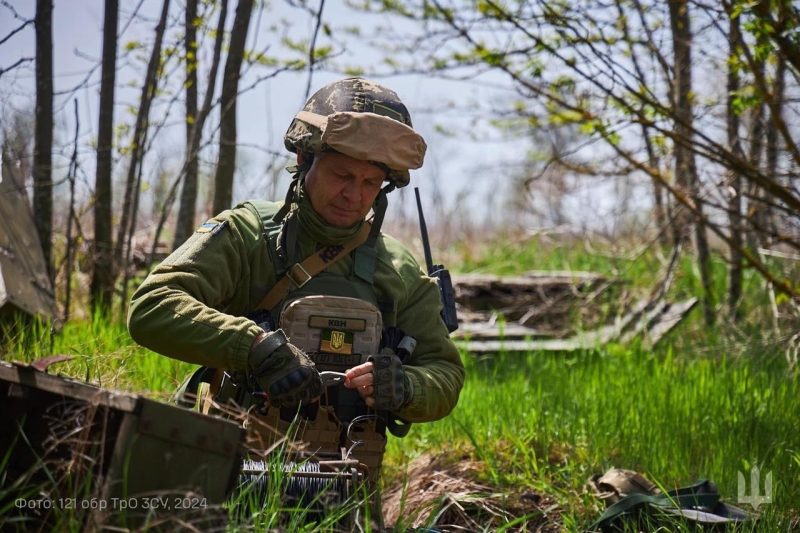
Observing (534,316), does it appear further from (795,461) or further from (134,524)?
(134,524)

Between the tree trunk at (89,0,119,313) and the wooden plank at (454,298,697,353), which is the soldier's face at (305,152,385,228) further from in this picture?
the wooden plank at (454,298,697,353)

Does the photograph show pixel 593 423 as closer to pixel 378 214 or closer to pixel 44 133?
pixel 378 214

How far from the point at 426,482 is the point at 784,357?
→ 371 centimetres

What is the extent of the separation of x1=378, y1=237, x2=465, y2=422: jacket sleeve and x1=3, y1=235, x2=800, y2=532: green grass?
85cm

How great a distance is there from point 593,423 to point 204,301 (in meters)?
2.58

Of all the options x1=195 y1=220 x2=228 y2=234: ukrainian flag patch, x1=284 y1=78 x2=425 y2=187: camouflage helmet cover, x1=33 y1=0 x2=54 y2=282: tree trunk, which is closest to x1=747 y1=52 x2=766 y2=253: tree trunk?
x1=284 y1=78 x2=425 y2=187: camouflage helmet cover

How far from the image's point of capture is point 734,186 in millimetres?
7562

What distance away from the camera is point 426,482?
4.39 metres

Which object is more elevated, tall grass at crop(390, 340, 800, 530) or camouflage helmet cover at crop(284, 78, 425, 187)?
camouflage helmet cover at crop(284, 78, 425, 187)

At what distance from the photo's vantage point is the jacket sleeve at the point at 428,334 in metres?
3.51

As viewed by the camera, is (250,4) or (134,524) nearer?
(134,524)

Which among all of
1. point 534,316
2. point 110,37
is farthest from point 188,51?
point 534,316

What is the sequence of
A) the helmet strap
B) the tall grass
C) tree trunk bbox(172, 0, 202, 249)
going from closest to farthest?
1. the helmet strap
2. the tall grass
3. tree trunk bbox(172, 0, 202, 249)

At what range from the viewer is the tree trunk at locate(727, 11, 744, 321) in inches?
229
